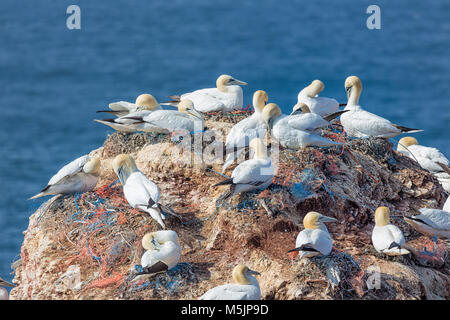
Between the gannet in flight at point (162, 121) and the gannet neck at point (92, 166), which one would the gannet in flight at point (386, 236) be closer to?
the gannet in flight at point (162, 121)

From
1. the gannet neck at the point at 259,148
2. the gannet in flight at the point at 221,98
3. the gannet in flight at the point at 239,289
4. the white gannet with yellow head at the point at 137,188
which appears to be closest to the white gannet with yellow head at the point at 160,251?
the white gannet with yellow head at the point at 137,188

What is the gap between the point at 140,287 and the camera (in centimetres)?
1258

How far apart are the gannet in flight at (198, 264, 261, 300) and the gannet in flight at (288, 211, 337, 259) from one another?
850 mm

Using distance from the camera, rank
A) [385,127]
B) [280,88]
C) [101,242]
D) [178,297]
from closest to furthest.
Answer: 1. [178,297]
2. [101,242]
3. [385,127]
4. [280,88]

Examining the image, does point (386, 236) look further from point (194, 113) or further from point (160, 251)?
point (194, 113)

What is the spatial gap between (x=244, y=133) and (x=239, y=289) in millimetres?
3572

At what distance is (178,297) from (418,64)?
4121 centimetres

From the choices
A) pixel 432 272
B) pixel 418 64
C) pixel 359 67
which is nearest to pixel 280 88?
pixel 359 67

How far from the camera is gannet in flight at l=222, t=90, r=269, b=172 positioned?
14.8m

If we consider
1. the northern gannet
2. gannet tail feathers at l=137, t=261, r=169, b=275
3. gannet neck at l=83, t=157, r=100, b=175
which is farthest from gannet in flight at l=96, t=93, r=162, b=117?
the northern gannet

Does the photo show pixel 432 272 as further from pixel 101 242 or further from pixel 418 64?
pixel 418 64

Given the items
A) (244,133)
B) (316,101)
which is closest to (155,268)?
(244,133)

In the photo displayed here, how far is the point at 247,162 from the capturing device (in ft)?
45.6

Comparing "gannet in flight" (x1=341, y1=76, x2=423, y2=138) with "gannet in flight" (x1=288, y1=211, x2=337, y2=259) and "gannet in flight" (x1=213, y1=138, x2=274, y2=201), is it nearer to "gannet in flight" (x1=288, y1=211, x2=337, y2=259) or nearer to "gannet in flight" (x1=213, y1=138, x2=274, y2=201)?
"gannet in flight" (x1=213, y1=138, x2=274, y2=201)
